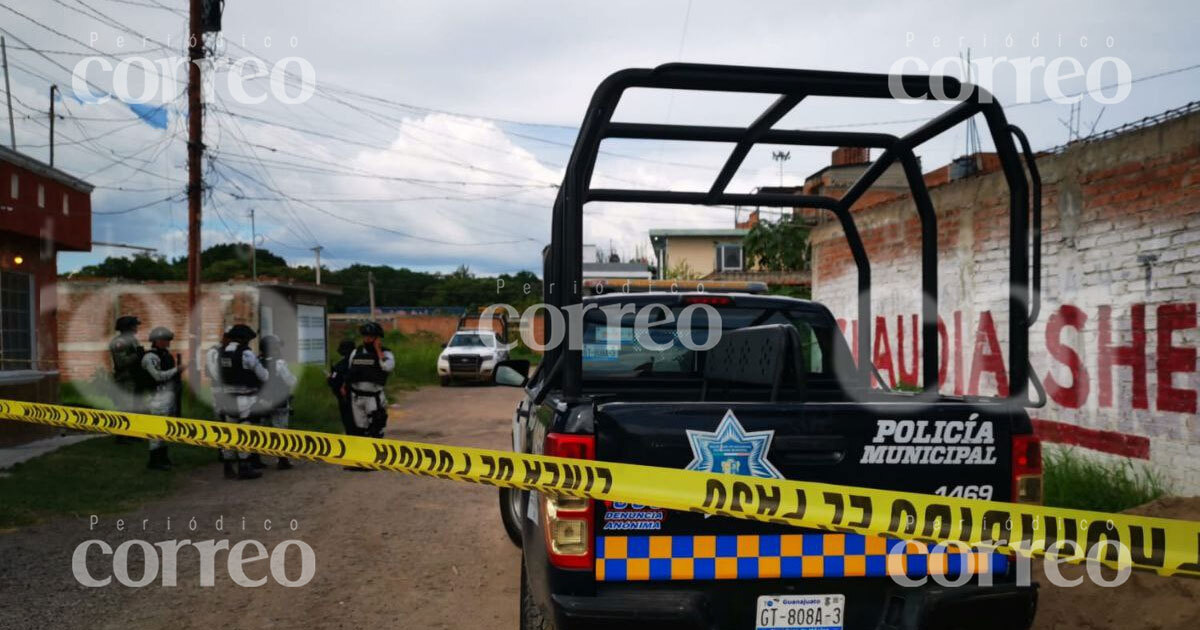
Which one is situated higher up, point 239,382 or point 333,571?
point 239,382

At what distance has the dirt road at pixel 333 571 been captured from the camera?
4.58 meters

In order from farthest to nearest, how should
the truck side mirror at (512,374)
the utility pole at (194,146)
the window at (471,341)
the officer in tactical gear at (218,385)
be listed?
the window at (471,341) → the utility pole at (194,146) → the officer in tactical gear at (218,385) → the truck side mirror at (512,374)

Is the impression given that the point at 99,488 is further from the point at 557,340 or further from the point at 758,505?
the point at 758,505

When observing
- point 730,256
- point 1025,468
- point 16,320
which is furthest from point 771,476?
point 730,256

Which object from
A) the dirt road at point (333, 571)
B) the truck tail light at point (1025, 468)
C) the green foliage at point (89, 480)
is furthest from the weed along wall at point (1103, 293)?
the green foliage at point (89, 480)

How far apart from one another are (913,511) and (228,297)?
1063 inches

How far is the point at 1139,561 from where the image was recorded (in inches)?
→ 103

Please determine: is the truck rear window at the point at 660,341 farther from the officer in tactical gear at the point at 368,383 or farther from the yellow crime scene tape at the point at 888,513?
the officer in tactical gear at the point at 368,383

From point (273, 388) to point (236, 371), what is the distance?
0.59m

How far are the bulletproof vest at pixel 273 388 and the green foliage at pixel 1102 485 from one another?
7961 millimetres

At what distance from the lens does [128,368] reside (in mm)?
9898

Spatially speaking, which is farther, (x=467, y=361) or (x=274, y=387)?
(x=467, y=361)

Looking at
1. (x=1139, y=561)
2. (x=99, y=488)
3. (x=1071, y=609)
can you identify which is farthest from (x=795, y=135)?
(x=99, y=488)

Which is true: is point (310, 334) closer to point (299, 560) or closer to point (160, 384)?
point (160, 384)
